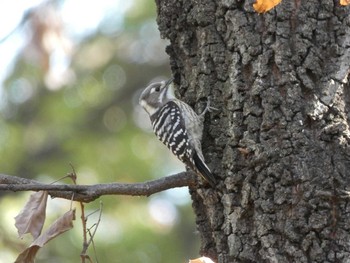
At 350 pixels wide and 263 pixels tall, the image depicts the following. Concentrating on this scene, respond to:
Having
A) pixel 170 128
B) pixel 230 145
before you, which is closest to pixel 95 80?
pixel 170 128

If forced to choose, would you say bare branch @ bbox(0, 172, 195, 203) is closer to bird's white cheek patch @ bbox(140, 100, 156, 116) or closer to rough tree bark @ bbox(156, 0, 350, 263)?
rough tree bark @ bbox(156, 0, 350, 263)

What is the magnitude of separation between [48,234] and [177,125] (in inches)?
80.4

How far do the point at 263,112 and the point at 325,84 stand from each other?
0.37m

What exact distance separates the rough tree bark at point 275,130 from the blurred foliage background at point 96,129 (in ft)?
12.1

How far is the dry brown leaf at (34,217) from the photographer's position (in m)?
4.69

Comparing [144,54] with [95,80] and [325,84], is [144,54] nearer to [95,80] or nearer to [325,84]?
[95,80]

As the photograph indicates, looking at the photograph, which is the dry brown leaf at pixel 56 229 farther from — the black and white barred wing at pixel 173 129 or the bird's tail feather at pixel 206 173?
the black and white barred wing at pixel 173 129

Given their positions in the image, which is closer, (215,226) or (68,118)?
(215,226)

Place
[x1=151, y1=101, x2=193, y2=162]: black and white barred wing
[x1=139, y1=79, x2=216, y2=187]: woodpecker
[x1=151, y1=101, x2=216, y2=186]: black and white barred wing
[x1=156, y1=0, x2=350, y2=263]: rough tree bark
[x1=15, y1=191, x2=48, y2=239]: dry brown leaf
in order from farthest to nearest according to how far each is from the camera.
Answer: [x1=151, y1=101, x2=193, y2=162]: black and white barred wing → [x1=151, y1=101, x2=216, y2=186]: black and white barred wing → [x1=139, y1=79, x2=216, y2=187]: woodpecker → [x1=15, y1=191, x2=48, y2=239]: dry brown leaf → [x1=156, y1=0, x2=350, y2=263]: rough tree bark

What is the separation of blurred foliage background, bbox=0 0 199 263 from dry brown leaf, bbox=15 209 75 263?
144 inches

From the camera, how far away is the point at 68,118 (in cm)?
929

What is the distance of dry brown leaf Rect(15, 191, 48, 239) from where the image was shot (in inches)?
185

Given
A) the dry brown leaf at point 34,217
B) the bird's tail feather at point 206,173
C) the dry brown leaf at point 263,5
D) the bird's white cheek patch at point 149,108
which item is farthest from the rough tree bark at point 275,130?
the bird's white cheek patch at point 149,108

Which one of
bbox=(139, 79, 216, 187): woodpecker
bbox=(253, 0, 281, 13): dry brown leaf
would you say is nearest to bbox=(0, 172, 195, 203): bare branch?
bbox=(139, 79, 216, 187): woodpecker
